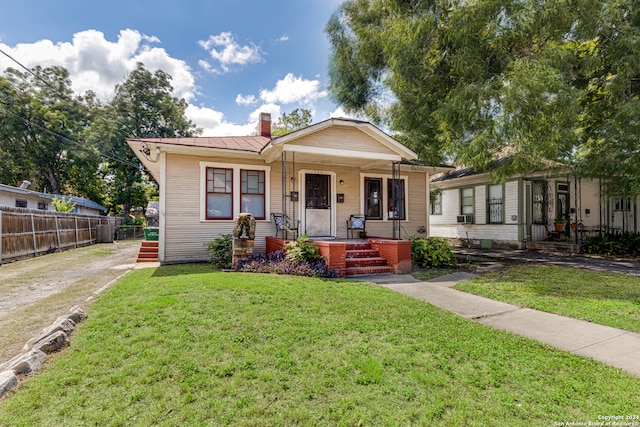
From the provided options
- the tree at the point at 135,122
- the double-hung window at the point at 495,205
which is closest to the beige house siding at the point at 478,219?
the double-hung window at the point at 495,205

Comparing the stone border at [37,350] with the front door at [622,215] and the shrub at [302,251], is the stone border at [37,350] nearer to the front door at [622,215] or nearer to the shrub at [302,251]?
the shrub at [302,251]

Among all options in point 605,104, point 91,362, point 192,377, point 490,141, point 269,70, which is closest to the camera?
point 192,377

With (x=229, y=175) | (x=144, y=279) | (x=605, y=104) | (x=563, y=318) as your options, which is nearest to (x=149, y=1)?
(x=229, y=175)

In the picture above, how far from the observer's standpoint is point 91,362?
2.73 m

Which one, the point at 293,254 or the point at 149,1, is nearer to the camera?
the point at 293,254

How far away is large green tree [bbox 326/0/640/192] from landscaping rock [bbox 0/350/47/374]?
9.52 m

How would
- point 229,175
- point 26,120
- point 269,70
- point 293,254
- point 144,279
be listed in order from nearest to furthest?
1. point 144,279
2. point 293,254
3. point 229,175
4. point 269,70
5. point 26,120

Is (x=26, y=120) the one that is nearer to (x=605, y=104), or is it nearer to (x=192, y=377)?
(x=192, y=377)

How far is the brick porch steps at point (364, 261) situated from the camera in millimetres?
7511

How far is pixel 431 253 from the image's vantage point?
8.32 m

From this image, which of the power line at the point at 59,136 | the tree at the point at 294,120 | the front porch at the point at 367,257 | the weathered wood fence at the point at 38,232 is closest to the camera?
the front porch at the point at 367,257

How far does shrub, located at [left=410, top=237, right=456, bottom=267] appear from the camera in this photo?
8.32 m

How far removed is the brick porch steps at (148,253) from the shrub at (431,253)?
7874mm

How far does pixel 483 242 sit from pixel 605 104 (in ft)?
22.0
